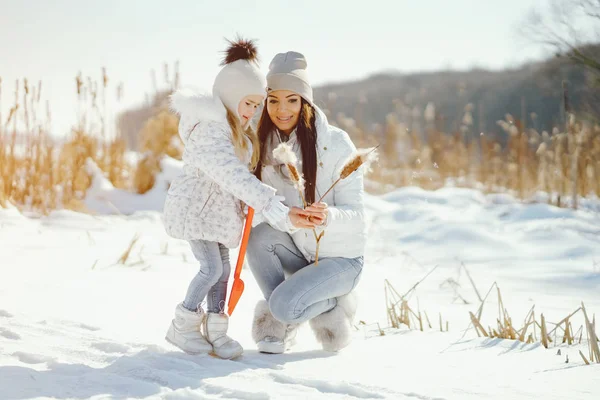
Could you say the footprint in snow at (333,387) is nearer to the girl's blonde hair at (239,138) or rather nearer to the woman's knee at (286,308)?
the woman's knee at (286,308)

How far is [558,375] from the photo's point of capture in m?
2.05

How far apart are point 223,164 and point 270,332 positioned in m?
0.70

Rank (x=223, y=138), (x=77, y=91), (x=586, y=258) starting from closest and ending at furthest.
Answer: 1. (x=223, y=138)
2. (x=586, y=258)
3. (x=77, y=91)

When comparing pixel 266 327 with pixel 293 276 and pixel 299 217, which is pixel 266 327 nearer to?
pixel 293 276

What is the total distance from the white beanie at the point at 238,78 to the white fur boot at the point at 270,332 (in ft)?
2.58

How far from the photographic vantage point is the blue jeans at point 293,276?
2.34 metres

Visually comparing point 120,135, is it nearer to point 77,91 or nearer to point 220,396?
point 77,91

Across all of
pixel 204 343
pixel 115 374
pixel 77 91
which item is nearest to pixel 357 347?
pixel 204 343

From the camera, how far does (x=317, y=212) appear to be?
2160 millimetres

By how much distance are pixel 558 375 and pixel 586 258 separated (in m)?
2.52

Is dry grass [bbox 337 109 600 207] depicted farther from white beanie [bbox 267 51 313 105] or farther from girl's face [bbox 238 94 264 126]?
girl's face [bbox 238 94 264 126]

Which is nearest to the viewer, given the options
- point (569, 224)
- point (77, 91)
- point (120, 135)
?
point (569, 224)

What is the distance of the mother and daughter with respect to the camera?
218 cm

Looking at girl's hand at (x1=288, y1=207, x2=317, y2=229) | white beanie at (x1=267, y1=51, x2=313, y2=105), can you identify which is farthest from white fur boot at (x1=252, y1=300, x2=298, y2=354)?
white beanie at (x1=267, y1=51, x2=313, y2=105)
